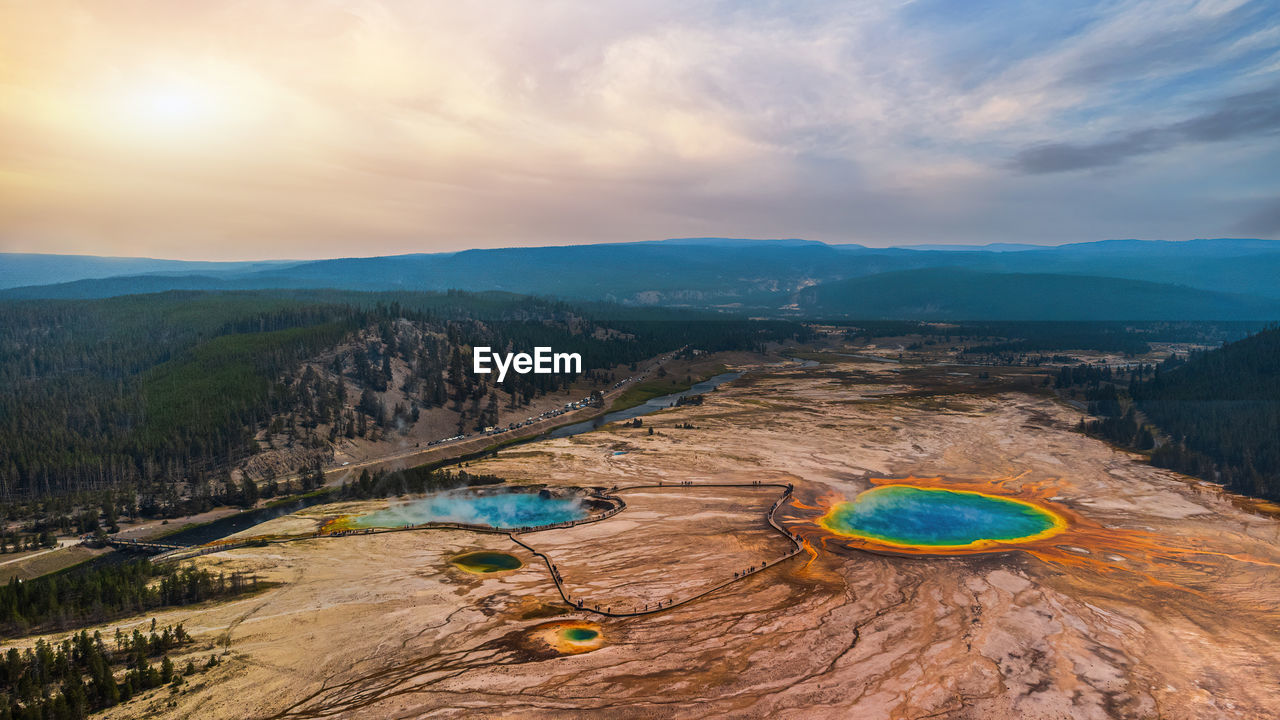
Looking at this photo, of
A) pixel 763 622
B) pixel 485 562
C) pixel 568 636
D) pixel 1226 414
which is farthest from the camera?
pixel 1226 414

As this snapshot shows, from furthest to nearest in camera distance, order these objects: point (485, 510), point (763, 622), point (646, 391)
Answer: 1. point (646, 391)
2. point (485, 510)
3. point (763, 622)

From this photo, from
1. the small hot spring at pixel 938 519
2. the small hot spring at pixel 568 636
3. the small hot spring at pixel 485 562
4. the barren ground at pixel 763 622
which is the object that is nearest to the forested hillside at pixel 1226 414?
the barren ground at pixel 763 622

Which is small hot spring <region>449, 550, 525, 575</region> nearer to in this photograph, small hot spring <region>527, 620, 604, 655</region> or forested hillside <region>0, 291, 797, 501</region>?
small hot spring <region>527, 620, 604, 655</region>

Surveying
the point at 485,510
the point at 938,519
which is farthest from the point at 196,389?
the point at 938,519

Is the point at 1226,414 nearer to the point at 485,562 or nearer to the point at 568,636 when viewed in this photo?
the point at 568,636

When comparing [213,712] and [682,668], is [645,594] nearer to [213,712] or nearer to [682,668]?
[682,668]

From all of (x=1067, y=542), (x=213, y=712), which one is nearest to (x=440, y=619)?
(x=213, y=712)

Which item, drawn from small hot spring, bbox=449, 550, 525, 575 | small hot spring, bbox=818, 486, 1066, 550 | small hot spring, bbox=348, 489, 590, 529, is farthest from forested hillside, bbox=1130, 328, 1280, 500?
small hot spring, bbox=449, 550, 525, 575
